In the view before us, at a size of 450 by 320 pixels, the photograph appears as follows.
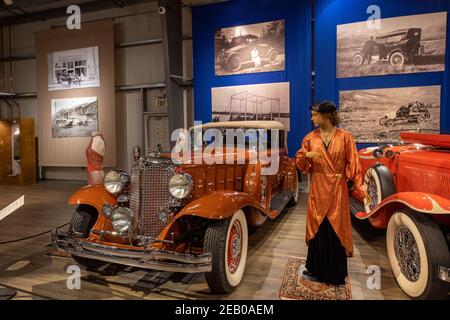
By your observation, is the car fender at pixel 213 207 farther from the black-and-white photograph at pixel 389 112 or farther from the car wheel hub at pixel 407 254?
the black-and-white photograph at pixel 389 112

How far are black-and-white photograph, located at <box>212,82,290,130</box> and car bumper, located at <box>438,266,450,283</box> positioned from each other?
5443mm

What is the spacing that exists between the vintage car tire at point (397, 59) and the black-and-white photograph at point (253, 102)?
219 cm

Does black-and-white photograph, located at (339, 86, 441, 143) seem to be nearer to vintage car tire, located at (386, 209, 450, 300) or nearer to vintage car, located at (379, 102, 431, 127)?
vintage car, located at (379, 102, 431, 127)

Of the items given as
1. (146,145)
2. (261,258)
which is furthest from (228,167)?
(146,145)

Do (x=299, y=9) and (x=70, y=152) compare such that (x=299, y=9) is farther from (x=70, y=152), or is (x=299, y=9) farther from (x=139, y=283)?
(x=70, y=152)

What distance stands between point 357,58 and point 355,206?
4.07 m

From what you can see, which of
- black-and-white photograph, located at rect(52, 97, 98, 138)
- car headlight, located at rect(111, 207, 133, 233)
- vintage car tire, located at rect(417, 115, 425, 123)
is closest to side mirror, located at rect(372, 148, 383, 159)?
car headlight, located at rect(111, 207, 133, 233)

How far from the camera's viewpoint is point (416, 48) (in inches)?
244

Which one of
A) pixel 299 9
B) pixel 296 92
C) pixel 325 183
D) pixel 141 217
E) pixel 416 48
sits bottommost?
pixel 141 217

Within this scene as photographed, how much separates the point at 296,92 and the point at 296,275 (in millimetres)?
5178

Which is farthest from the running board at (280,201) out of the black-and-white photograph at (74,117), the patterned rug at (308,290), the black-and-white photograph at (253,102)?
the black-and-white photograph at (74,117)

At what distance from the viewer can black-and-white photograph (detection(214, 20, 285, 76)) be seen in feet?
24.0
